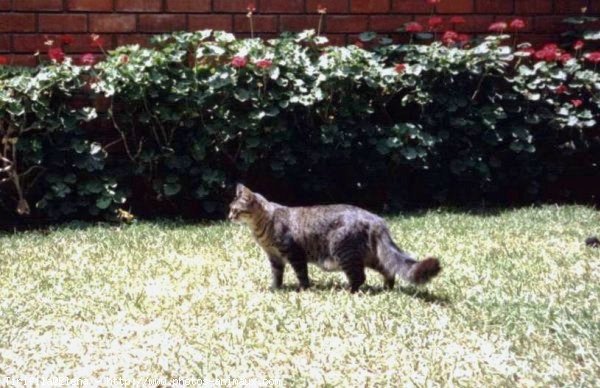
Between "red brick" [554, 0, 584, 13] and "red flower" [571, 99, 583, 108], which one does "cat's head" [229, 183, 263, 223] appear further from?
"red brick" [554, 0, 584, 13]

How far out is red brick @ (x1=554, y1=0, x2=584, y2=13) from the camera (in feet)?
26.6

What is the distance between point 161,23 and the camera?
7.17 meters

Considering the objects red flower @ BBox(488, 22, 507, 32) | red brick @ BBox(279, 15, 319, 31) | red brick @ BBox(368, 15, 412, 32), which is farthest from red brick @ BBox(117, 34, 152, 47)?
red flower @ BBox(488, 22, 507, 32)

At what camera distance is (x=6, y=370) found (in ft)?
11.3

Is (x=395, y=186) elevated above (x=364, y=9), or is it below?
below

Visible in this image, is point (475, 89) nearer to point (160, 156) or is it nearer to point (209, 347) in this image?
point (160, 156)

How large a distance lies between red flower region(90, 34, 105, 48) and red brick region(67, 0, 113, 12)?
0.74 feet

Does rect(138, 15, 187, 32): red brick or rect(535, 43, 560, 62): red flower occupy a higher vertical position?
rect(138, 15, 187, 32): red brick

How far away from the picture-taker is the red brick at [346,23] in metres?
7.57

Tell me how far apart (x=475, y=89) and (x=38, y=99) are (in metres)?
3.45

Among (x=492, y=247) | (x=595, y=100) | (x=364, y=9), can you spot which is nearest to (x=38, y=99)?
(x=364, y=9)

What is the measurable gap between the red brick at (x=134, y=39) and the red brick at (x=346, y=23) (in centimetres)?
151

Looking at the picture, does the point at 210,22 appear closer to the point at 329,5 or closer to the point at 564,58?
the point at 329,5

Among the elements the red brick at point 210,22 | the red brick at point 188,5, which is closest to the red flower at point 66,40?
the red brick at point 188,5
